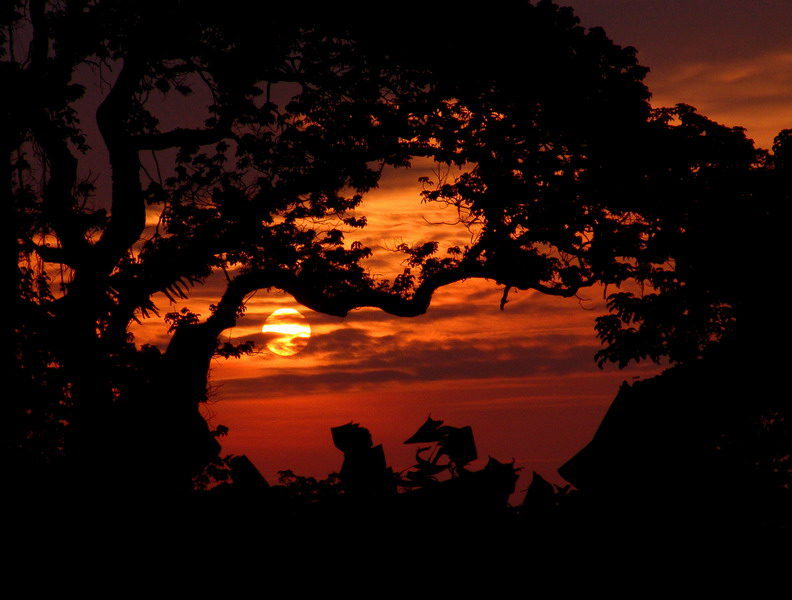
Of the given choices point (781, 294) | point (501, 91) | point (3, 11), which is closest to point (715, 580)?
point (781, 294)

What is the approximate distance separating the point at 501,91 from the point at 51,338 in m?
8.73

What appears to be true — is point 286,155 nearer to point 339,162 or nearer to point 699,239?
point 339,162

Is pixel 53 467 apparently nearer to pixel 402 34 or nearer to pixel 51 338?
pixel 51 338

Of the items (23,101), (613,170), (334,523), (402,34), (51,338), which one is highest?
(402,34)

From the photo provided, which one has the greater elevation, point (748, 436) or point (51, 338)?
point (51, 338)

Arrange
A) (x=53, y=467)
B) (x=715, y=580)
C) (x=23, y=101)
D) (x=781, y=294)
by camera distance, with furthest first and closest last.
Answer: (x=781, y=294) < (x=23, y=101) < (x=53, y=467) < (x=715, y=580)

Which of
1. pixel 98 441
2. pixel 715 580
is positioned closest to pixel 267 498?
pixel 715 580

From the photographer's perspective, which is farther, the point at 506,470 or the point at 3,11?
the point at 3,11

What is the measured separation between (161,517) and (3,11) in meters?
12.0

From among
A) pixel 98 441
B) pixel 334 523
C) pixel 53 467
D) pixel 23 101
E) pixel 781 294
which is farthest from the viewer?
pixel 781 294

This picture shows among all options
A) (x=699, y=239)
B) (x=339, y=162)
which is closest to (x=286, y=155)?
(x=339, y=162)

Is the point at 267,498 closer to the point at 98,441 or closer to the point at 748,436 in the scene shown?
the point at 748,436

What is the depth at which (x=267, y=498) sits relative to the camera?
15.2 feet

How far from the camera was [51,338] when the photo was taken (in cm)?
1194
